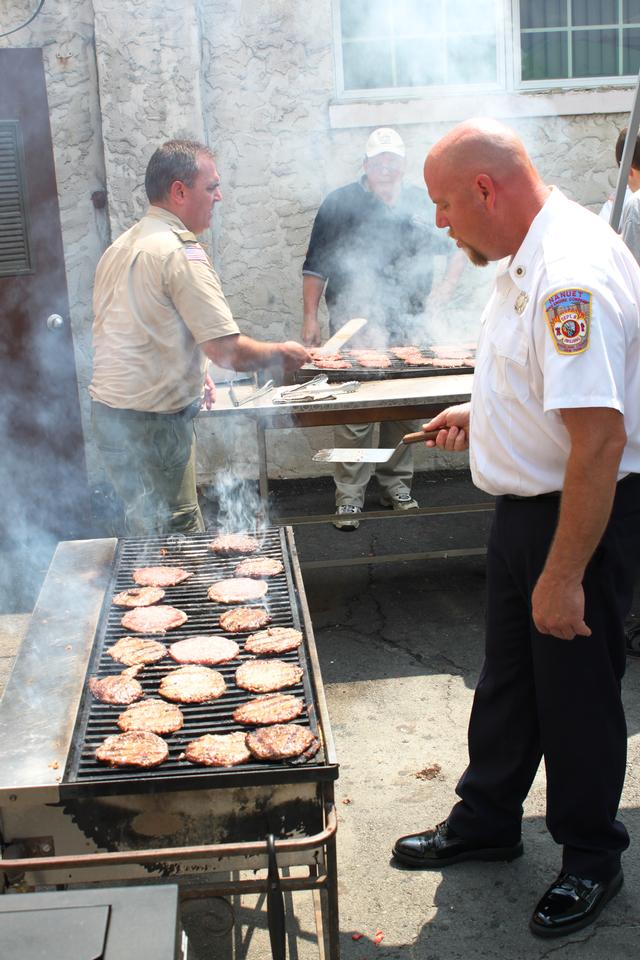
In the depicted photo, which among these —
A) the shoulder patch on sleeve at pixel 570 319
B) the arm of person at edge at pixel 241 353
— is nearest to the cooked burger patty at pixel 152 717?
the shoulder patch on sleeve at pixel 570 319

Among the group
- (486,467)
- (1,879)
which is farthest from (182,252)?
(1,879)

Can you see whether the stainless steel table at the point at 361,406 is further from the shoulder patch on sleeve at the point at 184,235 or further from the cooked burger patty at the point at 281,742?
the cooked burger patty at the point at 281,742

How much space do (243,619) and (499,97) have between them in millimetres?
5659

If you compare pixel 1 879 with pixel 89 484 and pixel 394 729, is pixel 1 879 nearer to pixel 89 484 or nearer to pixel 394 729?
pixel 394 729

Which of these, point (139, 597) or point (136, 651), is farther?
point (139, 597)

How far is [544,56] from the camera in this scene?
24.7ft

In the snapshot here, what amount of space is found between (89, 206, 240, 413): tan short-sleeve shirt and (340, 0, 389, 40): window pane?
347 cm

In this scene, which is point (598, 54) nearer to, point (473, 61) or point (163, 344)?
point (473, 61)

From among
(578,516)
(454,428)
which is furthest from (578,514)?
(454,428)

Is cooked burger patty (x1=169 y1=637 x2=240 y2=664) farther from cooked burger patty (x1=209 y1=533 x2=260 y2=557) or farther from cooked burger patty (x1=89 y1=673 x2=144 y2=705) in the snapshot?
cooked burger patty (x1=209 y1=533 x2=260 y2=557)

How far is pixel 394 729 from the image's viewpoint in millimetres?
4328

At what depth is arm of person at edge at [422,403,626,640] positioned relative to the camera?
240 cm

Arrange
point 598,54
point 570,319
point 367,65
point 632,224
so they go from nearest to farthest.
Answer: point 570,319 < point 632,224 < point 367,65 < point 598,54

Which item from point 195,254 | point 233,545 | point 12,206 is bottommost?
point 233,545
